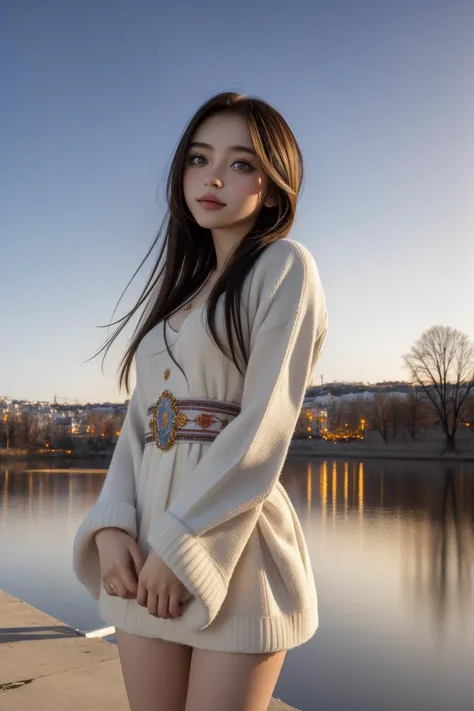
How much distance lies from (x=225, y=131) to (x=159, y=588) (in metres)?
0.74

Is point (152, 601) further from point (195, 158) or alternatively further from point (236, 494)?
point (195, 158)

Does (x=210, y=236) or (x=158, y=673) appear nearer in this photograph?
(x=158, y=673)

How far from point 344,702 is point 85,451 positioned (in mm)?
44809

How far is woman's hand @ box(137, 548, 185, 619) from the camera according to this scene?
1040 millimetres

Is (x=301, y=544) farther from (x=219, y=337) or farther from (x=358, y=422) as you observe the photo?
(x=358, y=422)

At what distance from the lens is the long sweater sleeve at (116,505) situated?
117cm

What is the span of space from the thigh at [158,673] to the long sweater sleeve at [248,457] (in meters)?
0.11

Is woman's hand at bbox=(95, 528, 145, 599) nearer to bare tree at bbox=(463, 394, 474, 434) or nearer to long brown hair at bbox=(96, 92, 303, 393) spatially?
long brown hair at bbox=(96, 92, 303, 393)

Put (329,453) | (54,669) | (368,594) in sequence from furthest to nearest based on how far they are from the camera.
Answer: (329,453)
(368,594)
(54,669)

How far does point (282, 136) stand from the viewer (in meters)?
1.28

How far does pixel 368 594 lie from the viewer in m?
8.02

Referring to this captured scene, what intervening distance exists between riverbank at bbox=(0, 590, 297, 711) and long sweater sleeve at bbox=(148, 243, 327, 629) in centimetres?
176

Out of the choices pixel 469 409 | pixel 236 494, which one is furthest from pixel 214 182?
pixel 469 409

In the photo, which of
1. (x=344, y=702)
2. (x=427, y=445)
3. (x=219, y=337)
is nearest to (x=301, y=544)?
(x=219, y=337)
